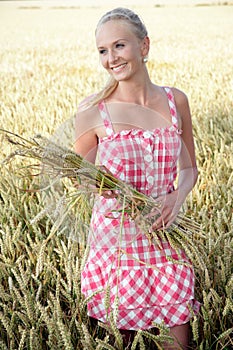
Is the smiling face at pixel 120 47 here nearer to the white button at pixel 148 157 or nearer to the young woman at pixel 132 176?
the young woman at pixel 132 176

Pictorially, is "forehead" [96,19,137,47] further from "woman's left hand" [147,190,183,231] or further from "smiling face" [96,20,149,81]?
"woman's left hand" [147,190,183,231]

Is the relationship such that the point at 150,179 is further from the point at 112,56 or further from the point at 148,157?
the point at 112,56

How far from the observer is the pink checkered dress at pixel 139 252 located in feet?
5.53

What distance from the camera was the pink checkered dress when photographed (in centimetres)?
169

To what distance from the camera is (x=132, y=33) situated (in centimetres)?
164

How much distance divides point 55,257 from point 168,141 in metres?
0.85

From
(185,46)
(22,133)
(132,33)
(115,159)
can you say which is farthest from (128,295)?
(185,46)

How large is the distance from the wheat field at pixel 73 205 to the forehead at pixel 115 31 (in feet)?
0.90

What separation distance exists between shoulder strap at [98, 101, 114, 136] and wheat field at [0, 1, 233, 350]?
132 millimetres

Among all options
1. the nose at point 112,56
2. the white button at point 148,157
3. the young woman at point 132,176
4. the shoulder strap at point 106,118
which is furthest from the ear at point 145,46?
the white button at point 148,157

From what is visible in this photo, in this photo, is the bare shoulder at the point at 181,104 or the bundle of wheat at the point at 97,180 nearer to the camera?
the bundle of wheat at the point at 97,180

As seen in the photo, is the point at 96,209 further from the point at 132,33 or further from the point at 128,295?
the point at 132,33

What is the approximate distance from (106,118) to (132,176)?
20 centimetres

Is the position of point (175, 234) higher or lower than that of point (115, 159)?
lower
